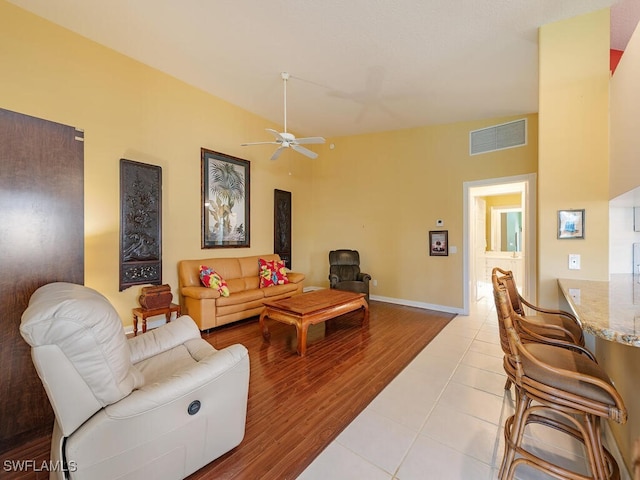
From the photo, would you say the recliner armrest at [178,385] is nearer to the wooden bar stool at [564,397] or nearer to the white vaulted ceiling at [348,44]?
the wooden bar stool at [564,397]

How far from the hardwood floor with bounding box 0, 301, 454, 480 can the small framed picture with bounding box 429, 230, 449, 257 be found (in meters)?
1.18

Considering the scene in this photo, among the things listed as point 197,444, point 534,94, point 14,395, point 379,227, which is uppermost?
point 534,94

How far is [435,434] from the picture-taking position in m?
1.84

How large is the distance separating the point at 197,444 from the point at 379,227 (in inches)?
191

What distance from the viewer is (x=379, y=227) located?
570 centimetres

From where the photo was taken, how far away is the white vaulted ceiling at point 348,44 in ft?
8.27

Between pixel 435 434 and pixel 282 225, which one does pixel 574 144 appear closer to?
pixel 435 434

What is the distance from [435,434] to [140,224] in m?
3.92

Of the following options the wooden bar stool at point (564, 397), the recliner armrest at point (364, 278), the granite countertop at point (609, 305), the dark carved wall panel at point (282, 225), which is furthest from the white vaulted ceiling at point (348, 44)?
the recliner armrest at point (364, 278)

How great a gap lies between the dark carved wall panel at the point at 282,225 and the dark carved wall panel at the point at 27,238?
385cm

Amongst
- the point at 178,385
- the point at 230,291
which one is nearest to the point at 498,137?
the point at 230,291

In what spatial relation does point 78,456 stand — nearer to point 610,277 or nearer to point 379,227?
point 610,277

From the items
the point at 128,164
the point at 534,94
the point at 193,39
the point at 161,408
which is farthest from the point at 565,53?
the point at 128,164

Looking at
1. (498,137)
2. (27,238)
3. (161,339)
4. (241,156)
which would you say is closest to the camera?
(27,238)
